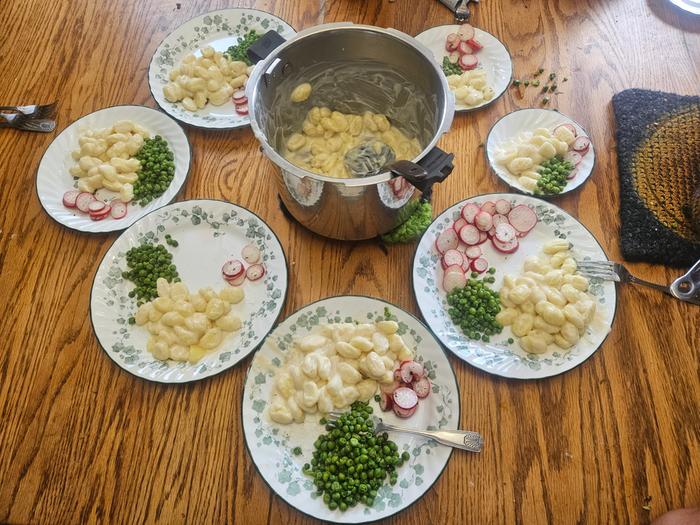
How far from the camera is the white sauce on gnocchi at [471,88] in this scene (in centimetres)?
201

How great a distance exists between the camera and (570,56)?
226 cm

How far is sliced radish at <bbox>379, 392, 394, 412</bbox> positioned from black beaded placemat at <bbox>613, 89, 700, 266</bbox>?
106 centimetres

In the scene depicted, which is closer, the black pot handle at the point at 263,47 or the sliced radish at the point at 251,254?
the black pot handle at the point at 263,47

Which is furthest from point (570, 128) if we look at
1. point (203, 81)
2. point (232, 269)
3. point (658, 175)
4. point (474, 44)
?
point (203, 81)

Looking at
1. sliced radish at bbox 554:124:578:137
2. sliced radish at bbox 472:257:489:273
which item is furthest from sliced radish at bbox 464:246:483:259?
sliced radish at bbox 554:124:578:137

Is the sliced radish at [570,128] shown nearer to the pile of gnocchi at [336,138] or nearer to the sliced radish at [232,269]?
the pile of gnocchi at [336,138]

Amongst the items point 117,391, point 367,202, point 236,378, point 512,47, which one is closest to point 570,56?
point 512,47

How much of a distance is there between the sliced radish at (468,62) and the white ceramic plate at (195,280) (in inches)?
47.9

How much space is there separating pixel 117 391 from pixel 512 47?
2293 mm

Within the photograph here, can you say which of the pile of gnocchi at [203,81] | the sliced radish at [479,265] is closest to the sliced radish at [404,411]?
the sliced radish at [479,265]

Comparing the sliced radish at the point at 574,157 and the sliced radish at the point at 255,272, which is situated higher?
the sliced radish at the point at 574,157

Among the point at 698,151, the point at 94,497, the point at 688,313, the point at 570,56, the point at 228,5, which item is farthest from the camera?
the point at 228,5

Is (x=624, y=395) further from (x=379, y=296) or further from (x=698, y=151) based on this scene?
(x=698, y=151)

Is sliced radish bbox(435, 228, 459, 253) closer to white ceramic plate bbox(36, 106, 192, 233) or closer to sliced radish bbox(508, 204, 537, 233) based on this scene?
sliced radish bbox(508, 204, 537, 233)
